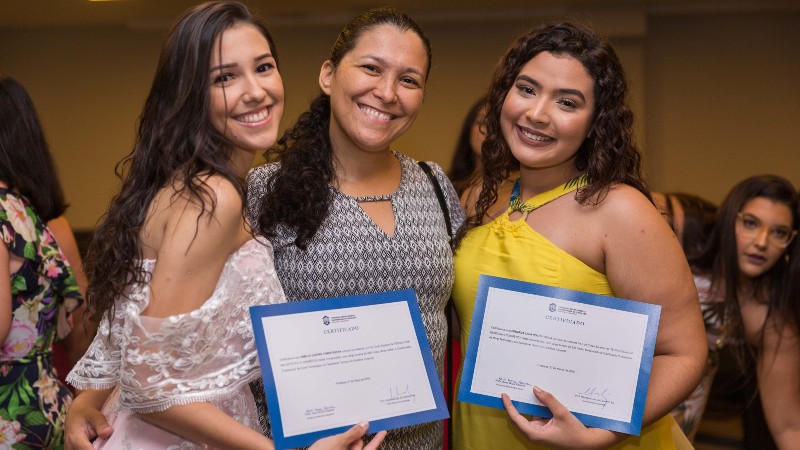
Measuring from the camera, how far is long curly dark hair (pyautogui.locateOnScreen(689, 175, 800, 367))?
10.8 feet

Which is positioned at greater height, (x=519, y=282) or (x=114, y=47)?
(x=114, y=47)

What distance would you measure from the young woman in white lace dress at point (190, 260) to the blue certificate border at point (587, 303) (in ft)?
1.18

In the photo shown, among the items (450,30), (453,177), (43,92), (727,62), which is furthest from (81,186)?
(727,62)

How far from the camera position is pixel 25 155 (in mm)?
2711

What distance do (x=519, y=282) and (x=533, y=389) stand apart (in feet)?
0.81

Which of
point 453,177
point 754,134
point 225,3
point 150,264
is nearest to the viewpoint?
point 150,264

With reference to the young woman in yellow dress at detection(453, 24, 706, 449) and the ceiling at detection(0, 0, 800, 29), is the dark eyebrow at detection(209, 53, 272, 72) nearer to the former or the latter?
the young woman in yellow dress at detection(453, 24, 706, 449)

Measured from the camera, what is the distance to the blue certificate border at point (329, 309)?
1712 mm

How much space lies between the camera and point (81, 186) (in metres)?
7.89

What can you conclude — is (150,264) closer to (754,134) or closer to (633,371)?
(633,371)

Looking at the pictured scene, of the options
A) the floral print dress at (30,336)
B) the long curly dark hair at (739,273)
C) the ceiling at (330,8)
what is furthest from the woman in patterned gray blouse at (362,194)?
the ceiling at (330,8)

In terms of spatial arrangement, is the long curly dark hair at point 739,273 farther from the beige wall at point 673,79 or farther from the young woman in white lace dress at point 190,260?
the beige wall at point 673,79
